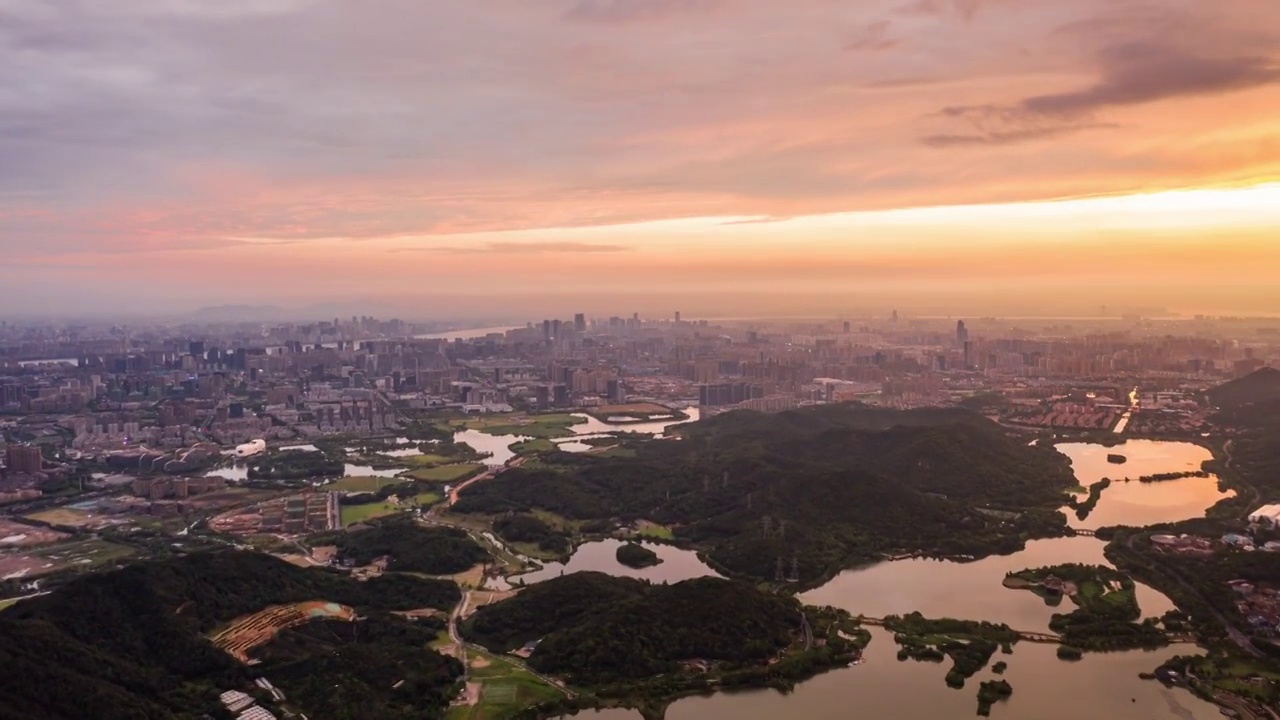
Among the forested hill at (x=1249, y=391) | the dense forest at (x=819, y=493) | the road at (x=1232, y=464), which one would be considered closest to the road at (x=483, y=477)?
the dense forest at (x=819, y=493)

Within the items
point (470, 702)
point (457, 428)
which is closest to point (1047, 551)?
point (470, 702)

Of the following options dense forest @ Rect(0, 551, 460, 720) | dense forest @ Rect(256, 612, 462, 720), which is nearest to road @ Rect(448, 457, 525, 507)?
dense forest @ Rect(0, 551, 460, 720)

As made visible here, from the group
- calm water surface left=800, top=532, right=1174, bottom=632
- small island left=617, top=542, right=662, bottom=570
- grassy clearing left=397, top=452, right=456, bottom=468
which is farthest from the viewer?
grassy clearing left=397, top=452, right=456, bottom=468

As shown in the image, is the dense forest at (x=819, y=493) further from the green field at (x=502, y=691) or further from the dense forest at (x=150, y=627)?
the dense forest at (x=150, y=627)

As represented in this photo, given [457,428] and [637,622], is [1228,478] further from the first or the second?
[457,428]

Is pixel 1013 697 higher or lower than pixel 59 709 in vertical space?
lower

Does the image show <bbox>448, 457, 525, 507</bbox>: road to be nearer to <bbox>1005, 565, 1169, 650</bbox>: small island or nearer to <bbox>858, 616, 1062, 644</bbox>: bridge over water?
<bbox>1005, 565, 1169, 650</bbox>: small island

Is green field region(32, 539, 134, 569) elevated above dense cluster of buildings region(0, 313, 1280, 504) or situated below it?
below
